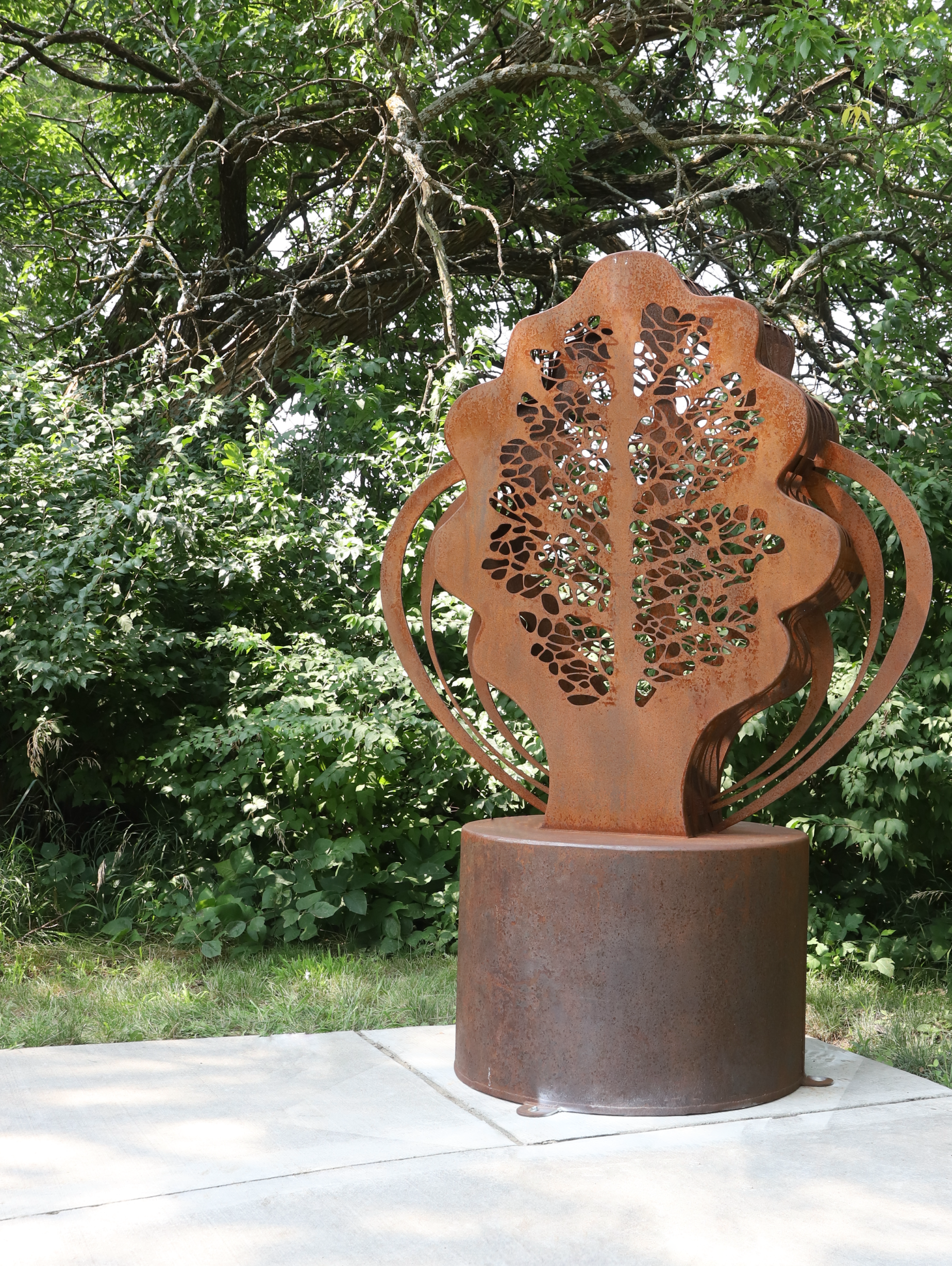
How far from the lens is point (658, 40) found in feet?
27.8

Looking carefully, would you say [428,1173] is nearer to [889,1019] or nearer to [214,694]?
[889,1019]

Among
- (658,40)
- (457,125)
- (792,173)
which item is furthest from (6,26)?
(792,173)

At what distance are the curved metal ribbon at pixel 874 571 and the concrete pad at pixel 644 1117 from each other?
0.85 m

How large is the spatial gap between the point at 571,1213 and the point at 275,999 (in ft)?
7.41

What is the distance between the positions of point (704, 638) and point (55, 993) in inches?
120

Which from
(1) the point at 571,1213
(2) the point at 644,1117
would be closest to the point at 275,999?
Answer: (2) the point at 644,1117

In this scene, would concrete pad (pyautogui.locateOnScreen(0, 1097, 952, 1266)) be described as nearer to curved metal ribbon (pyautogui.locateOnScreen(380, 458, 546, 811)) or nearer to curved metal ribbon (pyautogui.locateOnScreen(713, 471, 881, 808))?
curved metal ribbon (pyautogui.locateOnScreen(713, 471, 881, 808))

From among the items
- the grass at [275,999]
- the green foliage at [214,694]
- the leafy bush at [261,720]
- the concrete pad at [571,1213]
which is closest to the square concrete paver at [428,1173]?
the concrete pad at [571,1213]

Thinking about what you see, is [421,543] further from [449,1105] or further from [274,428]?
[449,1105]

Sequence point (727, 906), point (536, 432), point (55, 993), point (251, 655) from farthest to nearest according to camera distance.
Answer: point (251, 655) < point (55, 993) < point (536, 432) < point (727, 906)

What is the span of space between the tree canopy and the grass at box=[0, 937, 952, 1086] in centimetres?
30

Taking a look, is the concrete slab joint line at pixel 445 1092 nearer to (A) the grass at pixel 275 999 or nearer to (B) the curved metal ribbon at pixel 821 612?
(A) the grass at pixel 275 999

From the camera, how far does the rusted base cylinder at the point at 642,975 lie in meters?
3.29

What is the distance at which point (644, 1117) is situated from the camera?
10.7 ft
